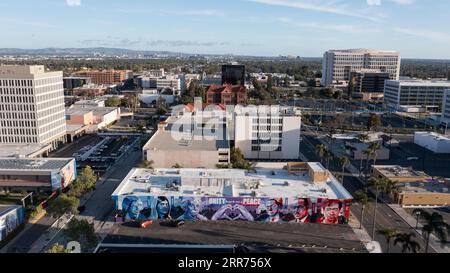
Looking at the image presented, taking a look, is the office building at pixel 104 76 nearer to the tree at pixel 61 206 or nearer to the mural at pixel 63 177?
the mural at pixel 63 177

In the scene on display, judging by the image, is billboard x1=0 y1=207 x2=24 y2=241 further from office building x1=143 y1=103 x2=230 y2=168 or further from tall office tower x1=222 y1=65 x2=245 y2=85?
tall office tower x1=222 y1=65 x2=245 y2=85

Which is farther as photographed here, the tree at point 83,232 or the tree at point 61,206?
the tree at point 61,206

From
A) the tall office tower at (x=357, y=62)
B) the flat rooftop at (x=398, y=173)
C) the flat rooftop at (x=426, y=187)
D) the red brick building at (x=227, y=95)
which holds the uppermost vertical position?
the tall office tower at (x=357, y=62)

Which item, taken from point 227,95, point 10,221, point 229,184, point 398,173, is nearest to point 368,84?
point 227,95

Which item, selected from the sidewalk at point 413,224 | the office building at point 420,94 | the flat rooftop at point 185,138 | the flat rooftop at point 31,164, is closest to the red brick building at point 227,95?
the flat rooftop at point 185,138

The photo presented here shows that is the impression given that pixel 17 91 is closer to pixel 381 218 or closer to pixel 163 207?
pixel 163 207

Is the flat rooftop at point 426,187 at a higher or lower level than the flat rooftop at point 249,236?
higher
